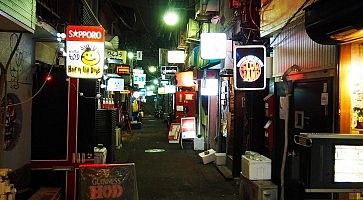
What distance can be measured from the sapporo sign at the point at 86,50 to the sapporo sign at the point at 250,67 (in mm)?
4190

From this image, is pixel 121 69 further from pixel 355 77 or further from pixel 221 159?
pixel 355 77

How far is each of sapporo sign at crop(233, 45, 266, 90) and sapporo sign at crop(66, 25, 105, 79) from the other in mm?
4190

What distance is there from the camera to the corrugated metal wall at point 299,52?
7.94m

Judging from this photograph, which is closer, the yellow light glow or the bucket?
the yellow light glow

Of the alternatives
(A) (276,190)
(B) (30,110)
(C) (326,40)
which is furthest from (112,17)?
(C) (326,40)

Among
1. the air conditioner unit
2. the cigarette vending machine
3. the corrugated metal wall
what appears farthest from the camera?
the cigarette vending machine

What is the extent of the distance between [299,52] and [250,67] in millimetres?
2703

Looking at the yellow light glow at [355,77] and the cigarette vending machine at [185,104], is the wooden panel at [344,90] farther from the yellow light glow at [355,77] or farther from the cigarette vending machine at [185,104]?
the cigarette vending machine at [185,104]

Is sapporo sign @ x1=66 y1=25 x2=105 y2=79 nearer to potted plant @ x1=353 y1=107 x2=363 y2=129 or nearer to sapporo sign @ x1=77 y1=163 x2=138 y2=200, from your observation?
sapporo sign @ x1=77 y1=163 x2=138 y2=200

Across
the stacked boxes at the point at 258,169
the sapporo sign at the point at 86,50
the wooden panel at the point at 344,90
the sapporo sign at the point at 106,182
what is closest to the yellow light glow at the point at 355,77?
the wooden panel at the point at 344,90

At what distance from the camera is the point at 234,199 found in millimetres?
12867

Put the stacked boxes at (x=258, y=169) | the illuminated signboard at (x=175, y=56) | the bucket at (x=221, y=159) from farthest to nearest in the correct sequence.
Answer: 1. the illuminated signboard at (x=175, y=56)
2. the bucket at (x=221, y=159)
3. the stacked boxes at (x=258, y=169)

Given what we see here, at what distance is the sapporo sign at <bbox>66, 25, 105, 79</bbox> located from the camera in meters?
11.7

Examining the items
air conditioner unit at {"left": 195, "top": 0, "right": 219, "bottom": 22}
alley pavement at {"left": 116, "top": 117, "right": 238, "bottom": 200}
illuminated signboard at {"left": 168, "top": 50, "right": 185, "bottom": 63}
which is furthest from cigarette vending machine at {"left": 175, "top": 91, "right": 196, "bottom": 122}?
air conditioner unit at {"left": 195, "top": 0, "right": 219, "bottom": 22}
